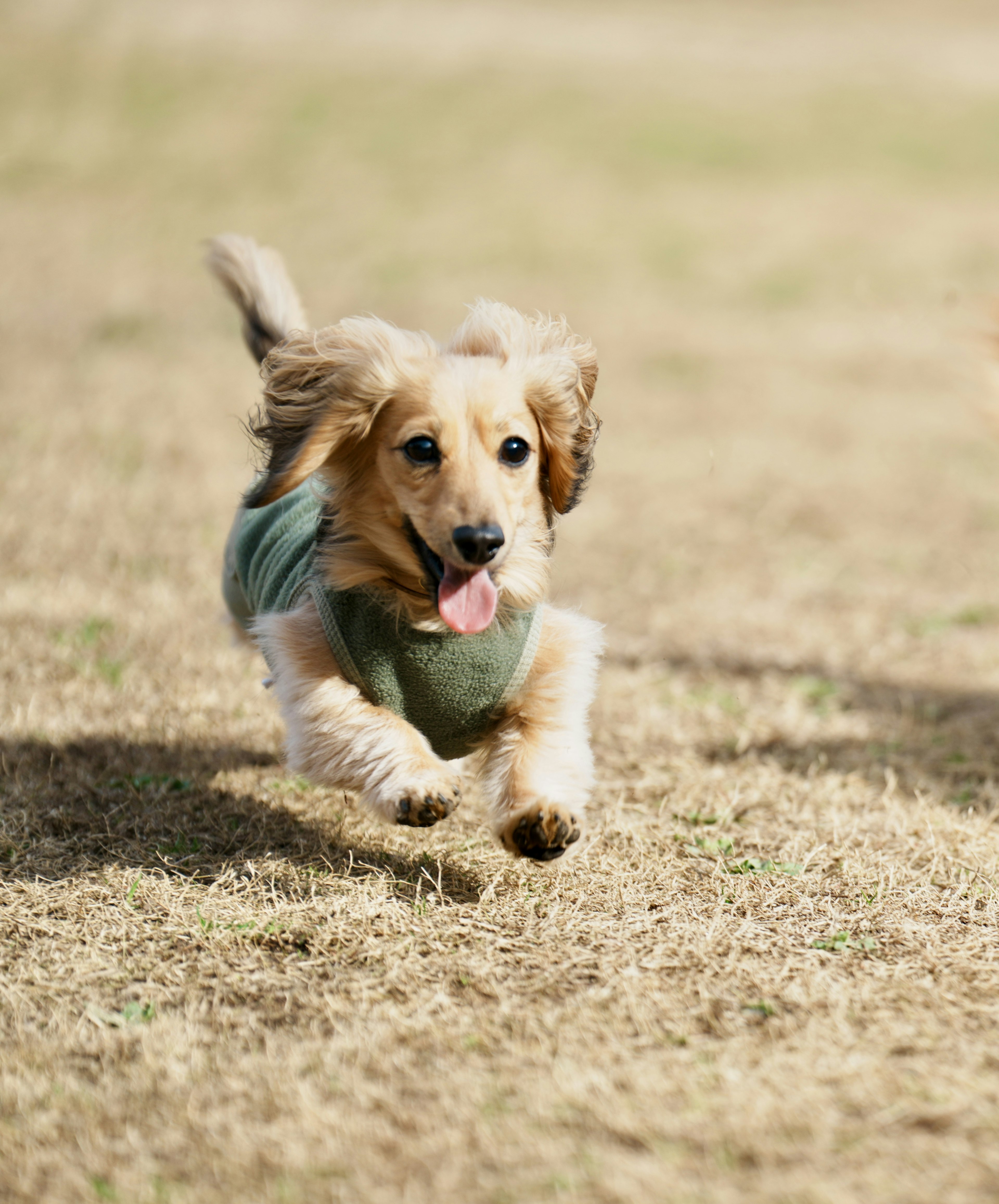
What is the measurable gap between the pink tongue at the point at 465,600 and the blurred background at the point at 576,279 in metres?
0.80

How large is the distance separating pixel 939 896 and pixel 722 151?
2262cm

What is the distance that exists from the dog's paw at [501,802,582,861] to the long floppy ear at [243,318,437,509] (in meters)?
0.95

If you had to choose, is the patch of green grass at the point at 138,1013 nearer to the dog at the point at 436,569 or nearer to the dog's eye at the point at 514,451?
the dog at the point at 436,569

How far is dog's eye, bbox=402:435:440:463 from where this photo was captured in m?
2.70

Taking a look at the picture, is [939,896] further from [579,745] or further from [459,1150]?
[459,1150]

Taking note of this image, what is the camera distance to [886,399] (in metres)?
11.4

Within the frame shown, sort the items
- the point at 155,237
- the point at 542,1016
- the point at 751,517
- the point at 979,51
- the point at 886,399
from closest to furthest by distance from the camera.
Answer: the point at 542,1016, the point at 751,517, the point at 886,399, the point at 155,237, the point at 979,51

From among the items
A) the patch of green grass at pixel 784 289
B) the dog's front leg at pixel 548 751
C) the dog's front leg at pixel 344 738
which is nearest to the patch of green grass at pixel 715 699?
the dog's front leg at pixel 548 751

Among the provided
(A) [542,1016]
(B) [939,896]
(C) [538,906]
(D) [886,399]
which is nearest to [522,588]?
(C) [538,906]

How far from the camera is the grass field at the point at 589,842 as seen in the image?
2.00 m

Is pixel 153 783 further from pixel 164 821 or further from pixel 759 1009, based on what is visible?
pixel 759 1009

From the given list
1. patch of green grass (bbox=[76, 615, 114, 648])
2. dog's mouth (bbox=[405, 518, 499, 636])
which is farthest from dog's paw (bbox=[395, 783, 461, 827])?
patch of green grass (bbox=[76, 615, 114, 648])

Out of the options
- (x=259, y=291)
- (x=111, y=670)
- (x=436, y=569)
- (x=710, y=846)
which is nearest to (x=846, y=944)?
(x=710, y=846)

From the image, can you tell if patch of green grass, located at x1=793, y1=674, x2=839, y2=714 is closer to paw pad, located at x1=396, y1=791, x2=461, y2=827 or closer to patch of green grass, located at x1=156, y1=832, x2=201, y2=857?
paw pad, located at x1=396, y1=791, x2=461, y2=827
